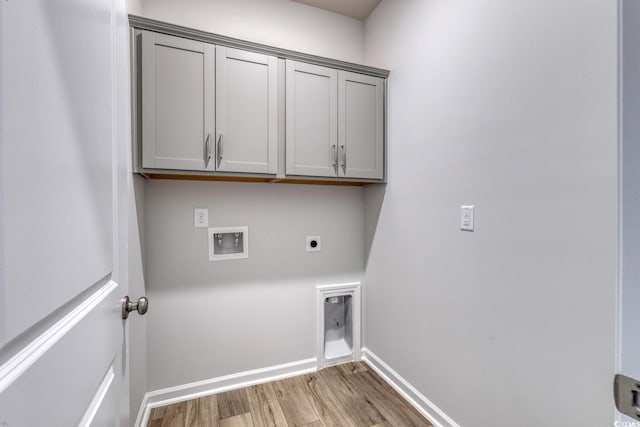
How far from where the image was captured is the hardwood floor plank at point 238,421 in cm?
161

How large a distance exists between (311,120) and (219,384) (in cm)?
190

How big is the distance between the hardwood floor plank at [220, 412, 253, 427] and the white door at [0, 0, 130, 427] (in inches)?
42.7

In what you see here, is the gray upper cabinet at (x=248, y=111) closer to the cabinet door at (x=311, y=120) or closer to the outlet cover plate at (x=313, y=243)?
the cabinet door at (x=311, y=120)

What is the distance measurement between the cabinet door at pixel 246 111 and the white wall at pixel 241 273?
0.33 meters

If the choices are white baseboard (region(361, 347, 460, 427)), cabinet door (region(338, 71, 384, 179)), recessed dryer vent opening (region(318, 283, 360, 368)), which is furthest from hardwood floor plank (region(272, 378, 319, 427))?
cabinet door (region(338, 71, 384, 179))

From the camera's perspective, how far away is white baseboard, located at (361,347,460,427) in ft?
5.19

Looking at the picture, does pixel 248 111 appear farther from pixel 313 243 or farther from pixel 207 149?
pixel 313 243

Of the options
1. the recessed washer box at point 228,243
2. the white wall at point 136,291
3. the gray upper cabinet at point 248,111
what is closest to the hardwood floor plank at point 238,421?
the white wall at point 136,291

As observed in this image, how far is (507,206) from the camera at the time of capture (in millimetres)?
1234

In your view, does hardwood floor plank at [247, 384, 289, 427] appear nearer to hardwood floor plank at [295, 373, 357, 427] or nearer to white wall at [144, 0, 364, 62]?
hardwood floor plank at [295, 373, 357, 427]

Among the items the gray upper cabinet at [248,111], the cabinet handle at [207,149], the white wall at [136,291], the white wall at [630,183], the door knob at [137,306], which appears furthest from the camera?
the cabinet handle at [207,149]

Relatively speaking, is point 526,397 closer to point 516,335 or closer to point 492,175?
point 516,335

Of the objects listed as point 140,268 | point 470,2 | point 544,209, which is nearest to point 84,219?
point 140,268

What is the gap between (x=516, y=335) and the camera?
1.20 m
